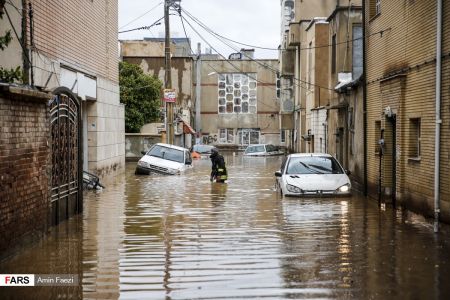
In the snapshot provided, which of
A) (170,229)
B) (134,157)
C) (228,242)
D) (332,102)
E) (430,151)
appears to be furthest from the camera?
(134,157)

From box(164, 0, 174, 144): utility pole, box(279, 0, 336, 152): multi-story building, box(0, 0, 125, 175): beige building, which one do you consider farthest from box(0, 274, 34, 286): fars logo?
box(279, 0, 336, 152): multi-story building

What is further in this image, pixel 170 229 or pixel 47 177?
pixel 170 229

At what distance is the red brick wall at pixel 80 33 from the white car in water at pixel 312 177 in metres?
6.96

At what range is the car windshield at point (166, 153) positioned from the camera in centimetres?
2950

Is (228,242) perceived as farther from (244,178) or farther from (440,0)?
(244,178)

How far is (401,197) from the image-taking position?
15695 mm

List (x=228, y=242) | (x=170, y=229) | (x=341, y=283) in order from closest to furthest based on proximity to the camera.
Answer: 1. (x=341, y=283)
2. (x=228, y=242)
3. (x=170, y=229)

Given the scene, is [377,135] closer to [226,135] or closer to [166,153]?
[166,153]

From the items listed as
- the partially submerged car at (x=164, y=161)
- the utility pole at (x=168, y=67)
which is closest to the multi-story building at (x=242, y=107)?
the utility pole at (x=168, y=67)

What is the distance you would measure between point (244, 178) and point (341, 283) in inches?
798

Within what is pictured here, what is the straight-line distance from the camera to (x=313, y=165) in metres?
18.1

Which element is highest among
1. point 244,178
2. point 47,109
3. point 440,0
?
point 440,0

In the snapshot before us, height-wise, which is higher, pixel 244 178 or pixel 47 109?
pixel 47 109

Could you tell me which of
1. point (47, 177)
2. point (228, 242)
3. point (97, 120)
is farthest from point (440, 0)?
point (97, 120)
